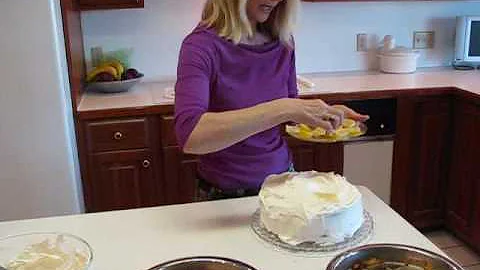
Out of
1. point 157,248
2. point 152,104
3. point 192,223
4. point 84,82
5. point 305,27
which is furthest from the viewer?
point 305,27

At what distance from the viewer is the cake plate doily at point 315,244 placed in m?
1.09

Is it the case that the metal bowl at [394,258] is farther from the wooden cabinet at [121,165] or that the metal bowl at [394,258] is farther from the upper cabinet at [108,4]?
the upper cabinet at [108,4]

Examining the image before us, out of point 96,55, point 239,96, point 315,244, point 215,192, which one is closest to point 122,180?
point 96,55

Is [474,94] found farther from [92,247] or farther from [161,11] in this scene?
[92,247]

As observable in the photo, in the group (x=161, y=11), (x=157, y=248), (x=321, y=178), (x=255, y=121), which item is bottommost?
(x=157, y=248)

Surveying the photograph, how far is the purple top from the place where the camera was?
1.36m

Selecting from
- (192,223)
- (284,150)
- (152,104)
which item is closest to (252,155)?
(284,150)

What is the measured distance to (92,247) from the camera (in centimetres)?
116

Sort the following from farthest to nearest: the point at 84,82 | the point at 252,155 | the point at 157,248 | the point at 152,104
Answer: the point at 84,82
the point at 152,104
the point at 252,155
the point at 157,248

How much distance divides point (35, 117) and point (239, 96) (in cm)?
107

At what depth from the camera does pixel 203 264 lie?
1049 millimetres

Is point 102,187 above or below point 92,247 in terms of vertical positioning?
below

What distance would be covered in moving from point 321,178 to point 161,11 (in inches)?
74.3

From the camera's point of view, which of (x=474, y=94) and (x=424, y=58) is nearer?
(x=474, y=94)
